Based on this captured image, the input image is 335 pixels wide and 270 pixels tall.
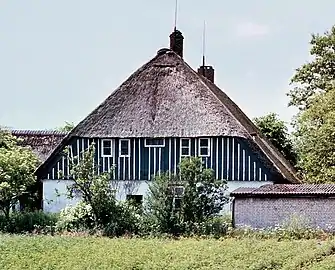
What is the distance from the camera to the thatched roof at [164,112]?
3269cm

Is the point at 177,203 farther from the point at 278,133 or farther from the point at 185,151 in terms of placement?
the point at 278,133

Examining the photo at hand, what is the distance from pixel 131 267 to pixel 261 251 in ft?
12.3

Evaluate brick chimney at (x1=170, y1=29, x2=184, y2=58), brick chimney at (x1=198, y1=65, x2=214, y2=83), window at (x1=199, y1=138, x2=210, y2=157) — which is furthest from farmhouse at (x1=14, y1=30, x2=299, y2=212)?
brick chimney at (x1=198, y1=65, x2=214, y2=83)

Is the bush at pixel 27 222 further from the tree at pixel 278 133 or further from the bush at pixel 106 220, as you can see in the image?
the tree at pixel 278 133

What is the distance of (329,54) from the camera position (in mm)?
37094

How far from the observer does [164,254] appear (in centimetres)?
2011

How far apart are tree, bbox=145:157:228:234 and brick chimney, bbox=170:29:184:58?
36.8ft

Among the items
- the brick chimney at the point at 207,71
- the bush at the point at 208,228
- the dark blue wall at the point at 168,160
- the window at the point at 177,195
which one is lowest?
the bush at the point at 208,228

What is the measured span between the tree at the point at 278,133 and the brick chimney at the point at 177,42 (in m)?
11.2

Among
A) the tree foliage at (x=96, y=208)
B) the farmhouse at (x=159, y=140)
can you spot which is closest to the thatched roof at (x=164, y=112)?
the farmhouse at (x=159, y=140)

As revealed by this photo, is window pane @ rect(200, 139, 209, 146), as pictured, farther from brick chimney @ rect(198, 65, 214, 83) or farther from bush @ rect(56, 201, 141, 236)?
brick chimney @ rect(198, 65, 214, 83)

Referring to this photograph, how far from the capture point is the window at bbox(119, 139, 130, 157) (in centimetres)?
3346

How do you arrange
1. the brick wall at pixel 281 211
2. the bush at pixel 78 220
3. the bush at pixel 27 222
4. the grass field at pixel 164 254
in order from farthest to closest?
the bush at pixel 27 222 → the bush at pixel 78 220 → the brick wall at pixel 281 211 → the grass field at pixel 164 254

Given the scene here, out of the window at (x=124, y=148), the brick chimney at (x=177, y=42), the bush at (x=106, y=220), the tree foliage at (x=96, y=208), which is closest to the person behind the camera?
the bush at (x=106, y=220)
